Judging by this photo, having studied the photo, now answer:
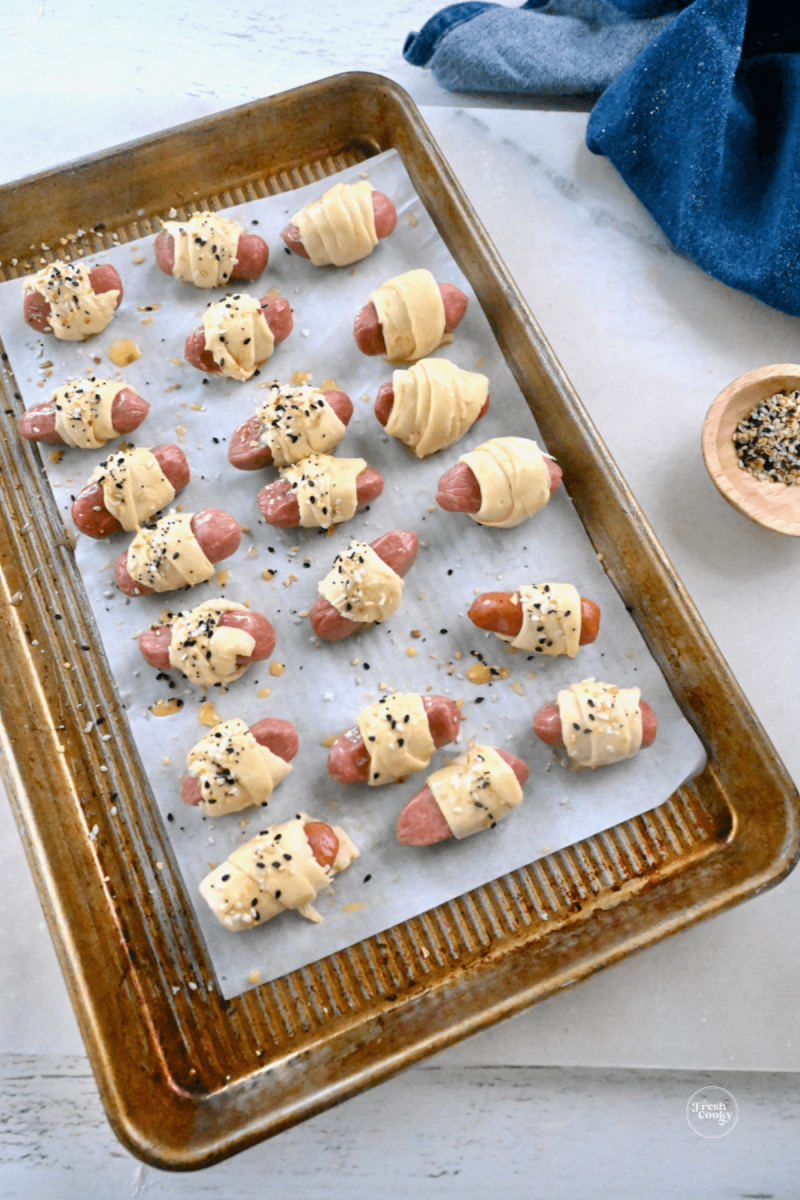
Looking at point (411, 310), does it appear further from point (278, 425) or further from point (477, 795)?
point (477, 795)

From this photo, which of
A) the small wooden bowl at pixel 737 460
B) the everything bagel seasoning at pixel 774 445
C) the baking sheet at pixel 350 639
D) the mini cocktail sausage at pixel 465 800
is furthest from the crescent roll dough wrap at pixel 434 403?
the mini cocktail sausage at pixel 465 800

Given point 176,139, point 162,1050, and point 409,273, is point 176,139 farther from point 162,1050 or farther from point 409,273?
point 162,1050

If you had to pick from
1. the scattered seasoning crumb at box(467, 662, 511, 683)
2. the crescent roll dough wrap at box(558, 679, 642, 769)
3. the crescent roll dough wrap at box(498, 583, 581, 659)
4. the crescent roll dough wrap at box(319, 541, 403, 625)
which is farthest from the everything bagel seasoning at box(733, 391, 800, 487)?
the crescent roll dough wrap at box(319, 541, 403, 625)

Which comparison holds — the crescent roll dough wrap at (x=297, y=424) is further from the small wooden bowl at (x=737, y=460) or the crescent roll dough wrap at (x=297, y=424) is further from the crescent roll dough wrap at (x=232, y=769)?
the small wooden bowl at (x=737, y=460)

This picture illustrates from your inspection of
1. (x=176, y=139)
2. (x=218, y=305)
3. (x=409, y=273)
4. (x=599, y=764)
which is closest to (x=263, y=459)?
(x=218, y=305)

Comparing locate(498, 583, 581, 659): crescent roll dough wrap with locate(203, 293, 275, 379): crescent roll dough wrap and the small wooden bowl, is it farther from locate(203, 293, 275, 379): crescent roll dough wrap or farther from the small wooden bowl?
locate(203, 293, 275, 379): crescent roll dough wrap

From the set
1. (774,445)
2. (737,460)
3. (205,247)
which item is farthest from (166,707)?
(774,445)

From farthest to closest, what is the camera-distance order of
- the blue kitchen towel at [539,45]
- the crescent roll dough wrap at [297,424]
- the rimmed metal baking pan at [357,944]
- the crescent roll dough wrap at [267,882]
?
the blue kitchen towel at [539,45] → the crescent roll dough wrap at [297,424] → the crescent roll dough wrap at [267,882] → the rimmed metal baking pan at [357,944]
